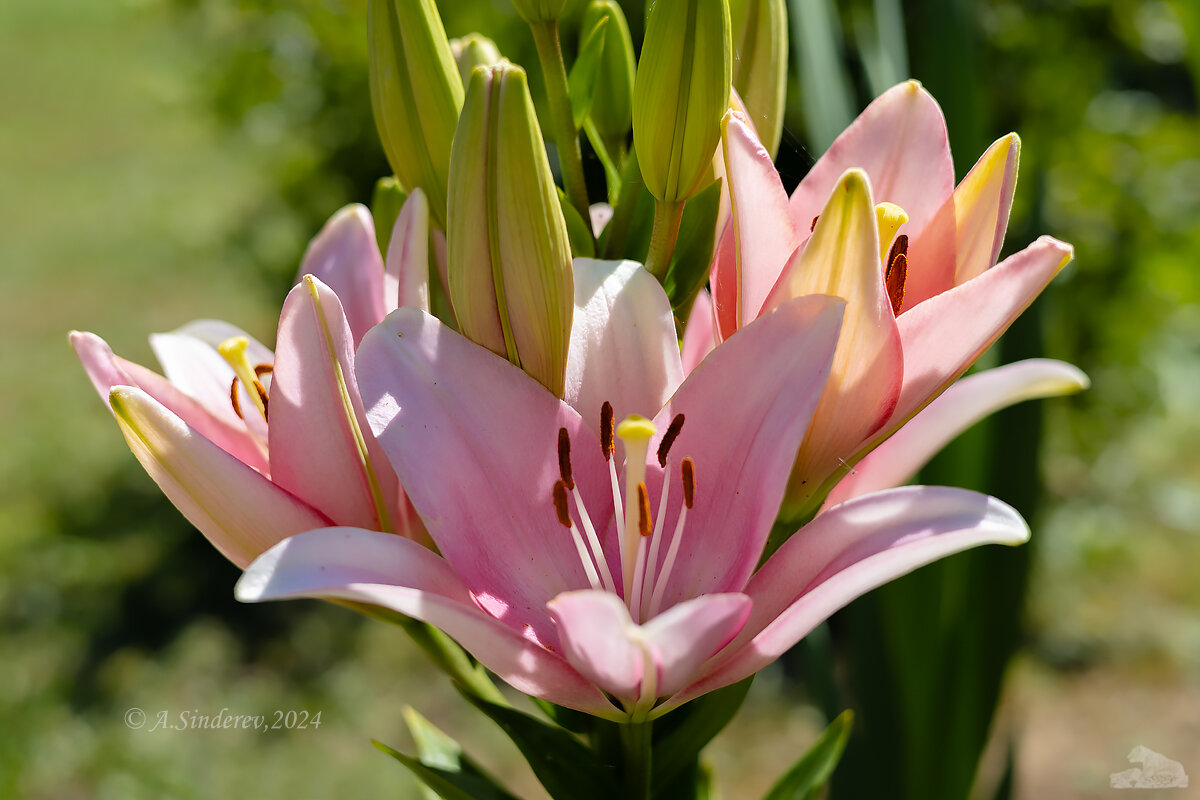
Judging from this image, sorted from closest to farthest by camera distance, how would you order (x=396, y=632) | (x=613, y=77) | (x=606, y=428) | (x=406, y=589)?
(x=406, y=589) → (x=606, y=428) → (x=613, y=77) → (x=396, y=632)

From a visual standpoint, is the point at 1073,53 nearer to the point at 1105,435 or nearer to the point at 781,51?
the point at 1105,435

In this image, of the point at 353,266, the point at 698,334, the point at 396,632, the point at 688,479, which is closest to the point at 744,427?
the point at 688,479

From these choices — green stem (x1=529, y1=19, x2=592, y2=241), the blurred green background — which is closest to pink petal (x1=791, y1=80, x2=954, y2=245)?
green stem (x1=529, y1=19, x2=592, y2=241)

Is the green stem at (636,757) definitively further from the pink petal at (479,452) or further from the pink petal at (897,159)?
the pink petal at (897,159)

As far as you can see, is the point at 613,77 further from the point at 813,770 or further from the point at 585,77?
the point at 813,770

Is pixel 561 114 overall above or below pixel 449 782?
above

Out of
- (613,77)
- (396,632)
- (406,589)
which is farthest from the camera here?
(396,632)

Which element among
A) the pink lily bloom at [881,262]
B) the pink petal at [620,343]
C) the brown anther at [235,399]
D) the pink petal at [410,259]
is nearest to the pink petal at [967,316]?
the pink lily bloom at [881,262]
